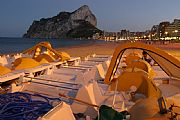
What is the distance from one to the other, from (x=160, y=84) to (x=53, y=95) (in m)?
3.48

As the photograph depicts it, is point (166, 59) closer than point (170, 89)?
Yes

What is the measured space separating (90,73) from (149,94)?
8.89 ft

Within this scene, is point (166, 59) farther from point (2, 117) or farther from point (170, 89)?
point (2, 117)

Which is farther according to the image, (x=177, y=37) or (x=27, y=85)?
(x=177, y=37)

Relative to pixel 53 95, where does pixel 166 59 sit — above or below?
above

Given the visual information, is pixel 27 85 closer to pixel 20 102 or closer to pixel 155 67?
pixel 20 102

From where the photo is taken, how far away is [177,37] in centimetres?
10044

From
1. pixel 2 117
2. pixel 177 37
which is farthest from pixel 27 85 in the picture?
pixel 177 37

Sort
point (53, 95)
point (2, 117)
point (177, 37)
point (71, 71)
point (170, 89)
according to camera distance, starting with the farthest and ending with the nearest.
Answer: point (177, 37) < point (71, 71) < point (170, 89) < point (53, 95) < point (2, 117)

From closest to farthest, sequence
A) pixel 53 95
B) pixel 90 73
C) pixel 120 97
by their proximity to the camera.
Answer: pixel 120 97, pixel 53 95, pixel 90 73

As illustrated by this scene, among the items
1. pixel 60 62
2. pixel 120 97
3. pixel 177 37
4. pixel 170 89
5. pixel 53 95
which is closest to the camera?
pixel 120 97

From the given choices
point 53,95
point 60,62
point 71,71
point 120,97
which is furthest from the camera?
point 60,62

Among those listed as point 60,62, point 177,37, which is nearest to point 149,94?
point 60,62

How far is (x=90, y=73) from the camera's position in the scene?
8539 millimetres
